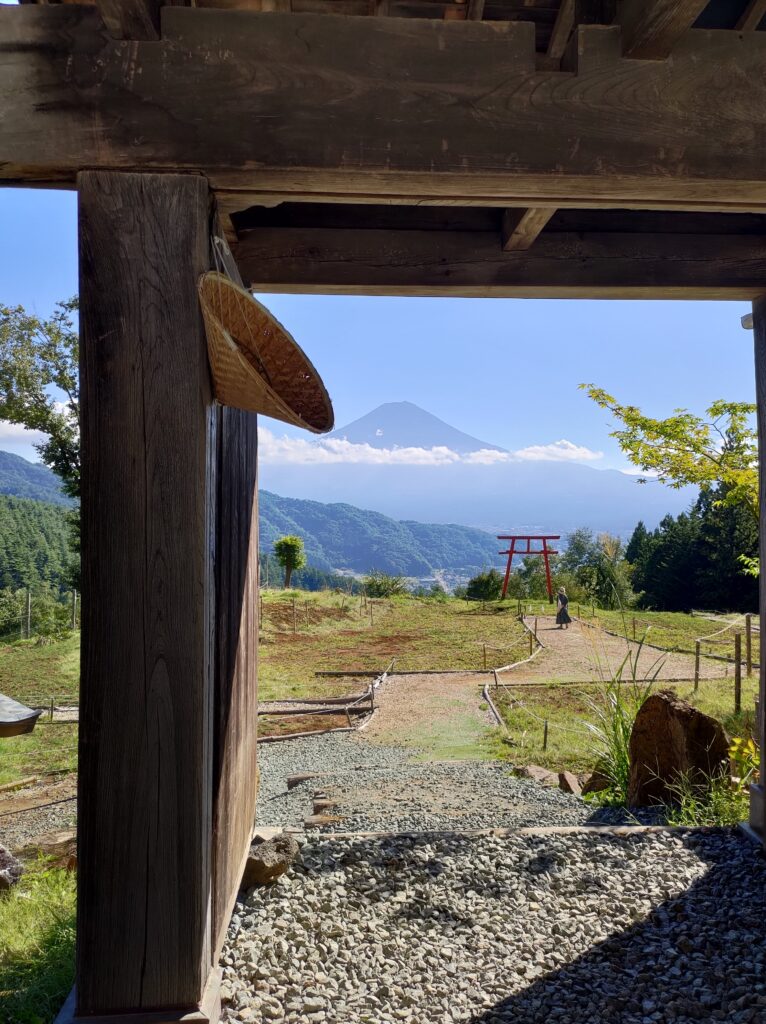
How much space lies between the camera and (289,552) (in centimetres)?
1839

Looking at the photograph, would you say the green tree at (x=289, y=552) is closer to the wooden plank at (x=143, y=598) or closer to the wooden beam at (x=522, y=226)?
the wooden beam at (x=522, y=226)

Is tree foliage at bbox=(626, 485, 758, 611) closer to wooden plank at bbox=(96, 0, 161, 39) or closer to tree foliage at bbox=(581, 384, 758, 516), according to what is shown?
tree foliage at bbox=(581, 384, 758, 516)

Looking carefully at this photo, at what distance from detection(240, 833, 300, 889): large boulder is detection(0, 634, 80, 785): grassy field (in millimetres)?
5159

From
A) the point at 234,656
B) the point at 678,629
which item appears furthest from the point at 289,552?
the point at 234,656

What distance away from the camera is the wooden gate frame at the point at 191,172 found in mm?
1461

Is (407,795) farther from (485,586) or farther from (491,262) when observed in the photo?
(485,586)

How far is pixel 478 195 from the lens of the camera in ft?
5.40

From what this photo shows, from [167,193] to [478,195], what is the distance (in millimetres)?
691

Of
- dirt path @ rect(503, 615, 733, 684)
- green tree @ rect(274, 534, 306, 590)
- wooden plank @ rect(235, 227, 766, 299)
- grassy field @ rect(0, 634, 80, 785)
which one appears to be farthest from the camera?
green tree @ rect(274, 534, 306, 590)

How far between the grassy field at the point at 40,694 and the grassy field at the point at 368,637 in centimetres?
264

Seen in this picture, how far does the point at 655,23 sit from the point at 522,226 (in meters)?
0.77

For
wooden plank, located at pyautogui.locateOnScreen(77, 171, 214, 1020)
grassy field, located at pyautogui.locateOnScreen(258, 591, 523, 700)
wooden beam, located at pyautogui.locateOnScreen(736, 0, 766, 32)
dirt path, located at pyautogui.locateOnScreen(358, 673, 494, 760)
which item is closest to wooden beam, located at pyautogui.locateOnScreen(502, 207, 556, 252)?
wooden beam, located at pyautogui.locateOnScreen(736, 0, 766, 32)

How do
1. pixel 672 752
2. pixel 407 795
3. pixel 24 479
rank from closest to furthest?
pixel 672 752, pixel 407 795, pixel 24 479

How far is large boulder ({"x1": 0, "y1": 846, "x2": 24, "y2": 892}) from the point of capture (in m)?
3.27
